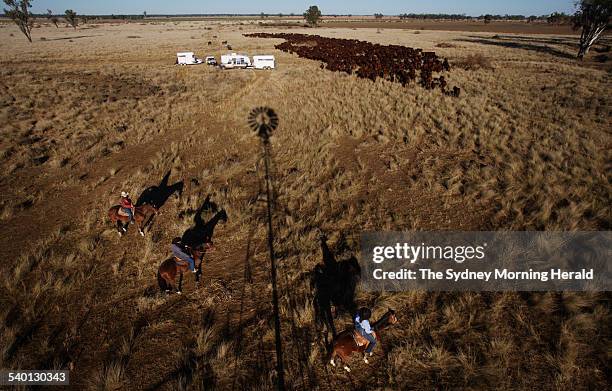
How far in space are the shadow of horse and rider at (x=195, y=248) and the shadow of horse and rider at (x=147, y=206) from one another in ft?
4.16

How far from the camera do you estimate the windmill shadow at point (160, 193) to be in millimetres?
9734

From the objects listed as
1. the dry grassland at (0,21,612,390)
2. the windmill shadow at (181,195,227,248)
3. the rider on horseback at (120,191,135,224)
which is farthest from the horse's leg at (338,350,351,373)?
the rider on horseback at (120,191,135,224)

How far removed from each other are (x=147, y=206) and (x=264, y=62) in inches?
1153

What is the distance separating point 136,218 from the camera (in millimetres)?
8016

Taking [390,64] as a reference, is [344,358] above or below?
below

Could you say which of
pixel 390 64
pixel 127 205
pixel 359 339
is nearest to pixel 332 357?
pixel 359 339

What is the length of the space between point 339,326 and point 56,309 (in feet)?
18.6

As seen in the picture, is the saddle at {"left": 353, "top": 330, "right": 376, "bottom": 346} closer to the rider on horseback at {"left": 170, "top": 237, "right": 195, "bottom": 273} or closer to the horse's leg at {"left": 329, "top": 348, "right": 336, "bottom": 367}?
the horse's leg at {"left": 329, "top": 348, "right": 336, "bottom": 367}

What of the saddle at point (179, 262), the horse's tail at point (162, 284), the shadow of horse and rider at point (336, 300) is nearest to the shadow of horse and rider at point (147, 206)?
the horse's tail at point (162, 284)

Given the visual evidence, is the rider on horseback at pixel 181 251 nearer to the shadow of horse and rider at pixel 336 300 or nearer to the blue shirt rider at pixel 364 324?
the shadow of horse and rider at pixel 336 300

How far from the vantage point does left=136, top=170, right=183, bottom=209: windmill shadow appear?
973 cm

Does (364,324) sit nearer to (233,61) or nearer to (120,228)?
(120,228)

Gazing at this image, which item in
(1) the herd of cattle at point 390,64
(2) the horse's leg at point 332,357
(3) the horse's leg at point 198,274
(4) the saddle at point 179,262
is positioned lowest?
(2) the horse's leg at point 332,357

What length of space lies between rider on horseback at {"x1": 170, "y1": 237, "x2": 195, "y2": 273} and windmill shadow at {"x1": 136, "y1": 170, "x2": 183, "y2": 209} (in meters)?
4.01
